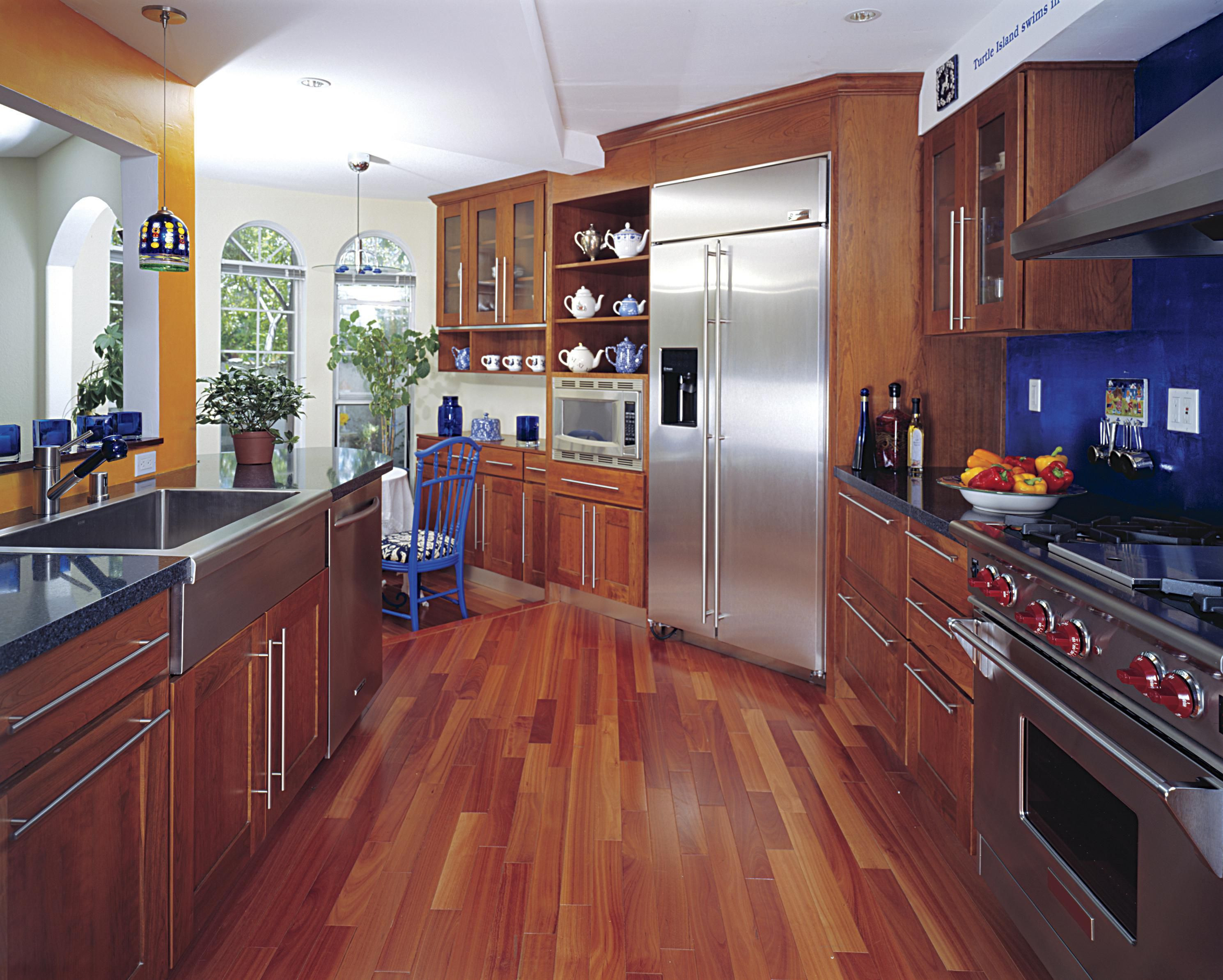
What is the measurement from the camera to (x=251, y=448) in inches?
131

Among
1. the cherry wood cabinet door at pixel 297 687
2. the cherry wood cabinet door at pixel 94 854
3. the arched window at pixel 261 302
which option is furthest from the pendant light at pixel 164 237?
the arched window at pixel 261 302

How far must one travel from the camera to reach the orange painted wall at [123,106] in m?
2.43

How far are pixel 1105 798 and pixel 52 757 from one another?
1.70 metres

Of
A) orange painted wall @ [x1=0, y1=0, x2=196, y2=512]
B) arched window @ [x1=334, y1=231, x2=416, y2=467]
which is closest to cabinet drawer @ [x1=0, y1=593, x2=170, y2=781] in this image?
orange painted wall @ [x1=0, y1=0, x2=196, y2=512]

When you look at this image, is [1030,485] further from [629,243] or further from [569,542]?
[569,542]

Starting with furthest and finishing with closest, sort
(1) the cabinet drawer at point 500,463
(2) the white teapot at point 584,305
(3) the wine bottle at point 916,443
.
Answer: (1) the cabinet drawer at point 500,463
(2) the white teapot at point 584,305
(3) the wine bottle at point 916,443

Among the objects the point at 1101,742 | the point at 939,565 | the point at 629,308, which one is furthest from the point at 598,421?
the point at 1101,742

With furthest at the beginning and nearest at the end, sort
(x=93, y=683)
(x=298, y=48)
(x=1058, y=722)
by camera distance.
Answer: (x=298, y=48) → (x=1058, y=722) → (x=93, y=683)

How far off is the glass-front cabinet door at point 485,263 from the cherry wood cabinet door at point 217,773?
3775 mm

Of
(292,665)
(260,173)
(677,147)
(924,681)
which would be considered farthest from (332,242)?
(924,681)

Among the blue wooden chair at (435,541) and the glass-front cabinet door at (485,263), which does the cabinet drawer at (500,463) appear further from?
the glass-front cabinet door at (485,263)

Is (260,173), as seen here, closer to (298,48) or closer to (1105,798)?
(298,48)

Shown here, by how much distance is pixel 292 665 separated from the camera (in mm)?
2439

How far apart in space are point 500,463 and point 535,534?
515mm
